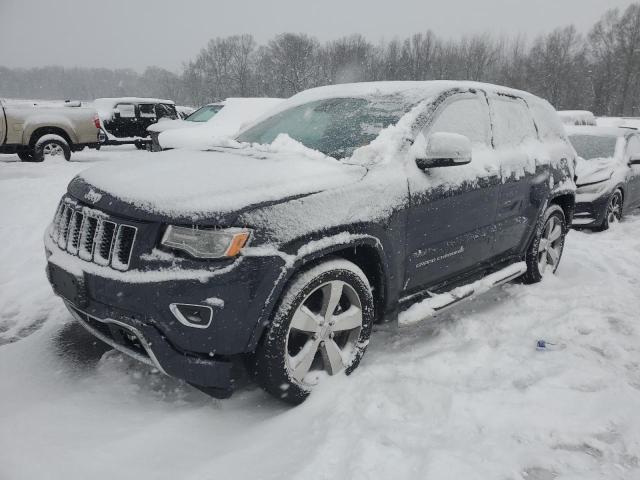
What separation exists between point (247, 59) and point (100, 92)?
81.0 m

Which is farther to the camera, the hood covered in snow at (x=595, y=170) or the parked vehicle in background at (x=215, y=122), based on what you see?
the parked vehicle in background at (x=215, y=122)

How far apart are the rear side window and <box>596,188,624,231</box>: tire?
3.11 metres

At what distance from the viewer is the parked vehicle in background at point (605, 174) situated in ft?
23.6

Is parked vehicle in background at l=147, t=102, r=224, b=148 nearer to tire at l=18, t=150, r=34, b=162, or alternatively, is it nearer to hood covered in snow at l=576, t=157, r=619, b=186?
tire at l=18, t=150, r=34, b=162

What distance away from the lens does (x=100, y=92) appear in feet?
481

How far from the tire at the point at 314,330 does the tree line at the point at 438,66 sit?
229ft

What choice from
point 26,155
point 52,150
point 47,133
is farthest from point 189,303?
point 26,155

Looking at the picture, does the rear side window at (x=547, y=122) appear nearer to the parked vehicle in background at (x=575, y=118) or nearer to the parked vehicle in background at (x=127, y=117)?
the parked vehicle in background at (x=575, y=118)

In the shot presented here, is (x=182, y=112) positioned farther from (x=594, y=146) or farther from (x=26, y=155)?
(x=594, y=146)

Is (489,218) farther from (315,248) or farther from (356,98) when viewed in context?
(315,248)

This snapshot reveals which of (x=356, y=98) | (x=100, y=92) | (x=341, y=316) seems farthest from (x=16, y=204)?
(x=100, y=92)

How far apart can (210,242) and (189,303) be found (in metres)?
0.29

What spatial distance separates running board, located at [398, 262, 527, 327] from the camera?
9.87 feet

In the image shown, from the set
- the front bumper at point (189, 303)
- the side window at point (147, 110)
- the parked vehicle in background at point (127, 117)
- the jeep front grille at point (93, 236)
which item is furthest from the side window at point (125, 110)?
the front bumper at point (189, 303)
